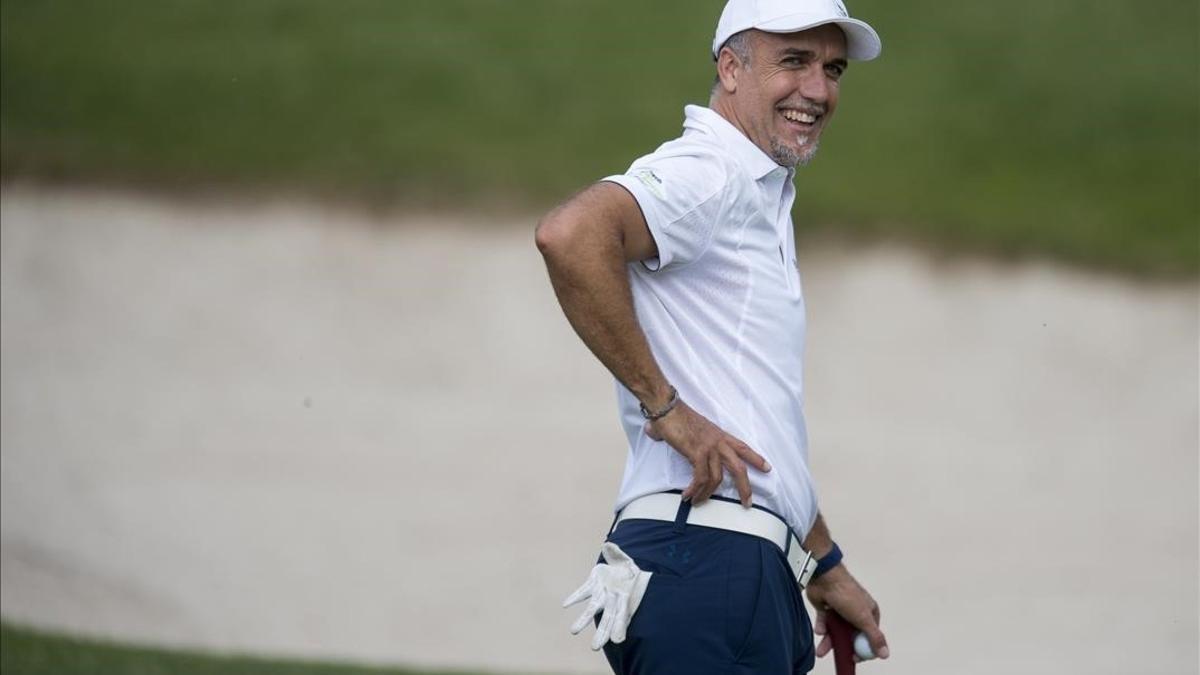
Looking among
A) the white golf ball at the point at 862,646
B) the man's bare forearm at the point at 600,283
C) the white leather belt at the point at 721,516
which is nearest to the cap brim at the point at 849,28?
the man's bare forearm at the point at 600,283

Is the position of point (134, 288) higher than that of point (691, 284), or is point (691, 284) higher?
point (691, 284)

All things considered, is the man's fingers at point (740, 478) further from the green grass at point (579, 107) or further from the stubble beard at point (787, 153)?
the green grass at point (579, 107)

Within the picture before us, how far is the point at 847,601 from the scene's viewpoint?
2.87 metres

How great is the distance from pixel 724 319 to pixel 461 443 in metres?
4.45

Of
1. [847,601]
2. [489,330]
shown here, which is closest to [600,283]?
[847,601]

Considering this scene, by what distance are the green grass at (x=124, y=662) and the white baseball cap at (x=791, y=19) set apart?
2.46m

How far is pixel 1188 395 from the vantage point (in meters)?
6.87

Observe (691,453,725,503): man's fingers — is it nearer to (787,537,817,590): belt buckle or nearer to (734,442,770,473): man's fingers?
(734,442,770,473): man's fingers

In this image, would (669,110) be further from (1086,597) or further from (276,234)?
(1086,597)

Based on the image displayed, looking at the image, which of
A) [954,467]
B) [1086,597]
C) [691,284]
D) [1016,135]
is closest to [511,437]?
[954,467]

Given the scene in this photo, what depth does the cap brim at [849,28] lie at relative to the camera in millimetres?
2598

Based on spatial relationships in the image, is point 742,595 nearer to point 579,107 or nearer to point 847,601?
point 847,601

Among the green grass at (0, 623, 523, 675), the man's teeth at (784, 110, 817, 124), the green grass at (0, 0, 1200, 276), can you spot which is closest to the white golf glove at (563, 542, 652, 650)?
the man's teeth at (784, 110, 817, 124)

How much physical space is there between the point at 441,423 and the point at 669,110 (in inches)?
85.8
